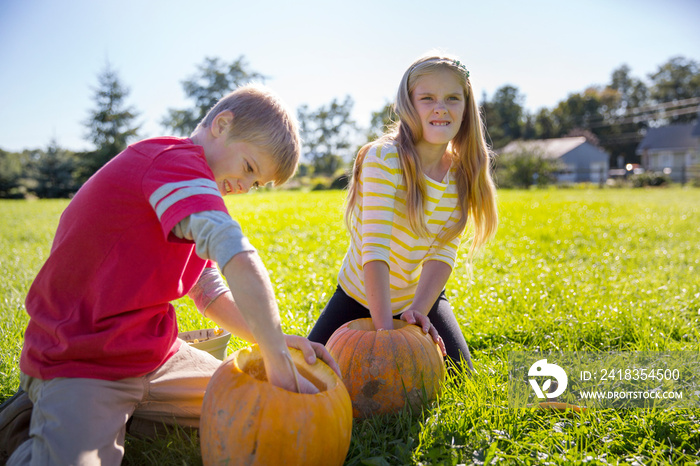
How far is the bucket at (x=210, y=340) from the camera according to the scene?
9.15ft

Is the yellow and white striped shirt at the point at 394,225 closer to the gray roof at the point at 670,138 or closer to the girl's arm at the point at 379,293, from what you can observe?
the girl's arm at the point at 379,293

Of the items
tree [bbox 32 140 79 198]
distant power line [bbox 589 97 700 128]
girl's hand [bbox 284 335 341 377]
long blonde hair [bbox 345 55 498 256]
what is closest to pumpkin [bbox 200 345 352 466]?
girl's hand [bbox 284 335 341 377]

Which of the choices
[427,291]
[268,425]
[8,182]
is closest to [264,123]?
[268,425]

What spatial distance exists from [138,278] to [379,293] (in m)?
1.24

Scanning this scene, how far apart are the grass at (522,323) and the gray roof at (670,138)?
64694 millimetres

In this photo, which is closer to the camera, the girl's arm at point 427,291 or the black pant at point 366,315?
the girl's arm at point 427,291

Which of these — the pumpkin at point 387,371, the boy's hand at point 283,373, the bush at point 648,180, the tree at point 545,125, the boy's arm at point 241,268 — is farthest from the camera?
the tree at point 545,125

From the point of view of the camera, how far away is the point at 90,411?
1818mm

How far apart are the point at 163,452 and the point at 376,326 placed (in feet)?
3.76

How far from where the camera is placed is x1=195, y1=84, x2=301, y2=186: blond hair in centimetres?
203

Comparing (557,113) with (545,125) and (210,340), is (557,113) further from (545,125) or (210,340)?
(210,340)

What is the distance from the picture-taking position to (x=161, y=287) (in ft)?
6.63

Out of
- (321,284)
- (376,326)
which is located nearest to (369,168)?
(376,326)

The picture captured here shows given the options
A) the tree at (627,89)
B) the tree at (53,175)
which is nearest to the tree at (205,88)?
the tree at (53,175)
